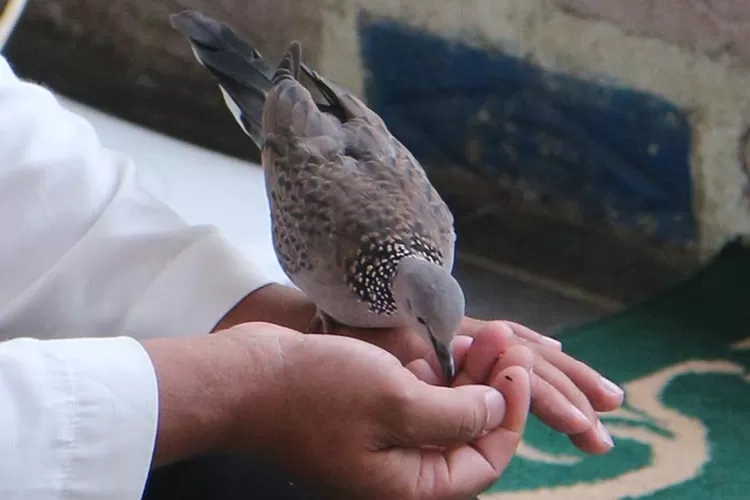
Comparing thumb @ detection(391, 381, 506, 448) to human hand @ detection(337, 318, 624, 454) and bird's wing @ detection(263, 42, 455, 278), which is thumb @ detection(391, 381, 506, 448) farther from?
bird's wing @ detection(263, 42, 455, 278)

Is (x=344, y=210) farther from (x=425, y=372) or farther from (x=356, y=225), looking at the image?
(x=425, y=372)

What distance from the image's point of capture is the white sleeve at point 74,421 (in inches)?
20.1

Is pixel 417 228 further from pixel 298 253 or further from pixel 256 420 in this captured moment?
pixel 256 420

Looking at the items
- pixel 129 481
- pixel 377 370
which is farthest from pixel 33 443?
pixel 377 370

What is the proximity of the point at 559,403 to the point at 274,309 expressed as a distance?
233 millimetres

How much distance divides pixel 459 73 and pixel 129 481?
1.10 m

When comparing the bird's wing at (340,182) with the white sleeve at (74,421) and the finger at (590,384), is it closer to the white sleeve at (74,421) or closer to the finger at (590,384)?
the finger at (590,384)

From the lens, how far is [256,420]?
61 centimetres

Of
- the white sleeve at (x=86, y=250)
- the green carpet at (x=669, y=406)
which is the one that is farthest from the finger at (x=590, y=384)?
the green carpet at (x=669, y=406)

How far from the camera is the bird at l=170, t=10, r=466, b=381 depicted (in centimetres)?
80

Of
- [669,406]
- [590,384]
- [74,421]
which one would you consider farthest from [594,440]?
[669,406]

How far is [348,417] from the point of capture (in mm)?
623

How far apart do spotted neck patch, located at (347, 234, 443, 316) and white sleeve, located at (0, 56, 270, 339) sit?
84 millimetres

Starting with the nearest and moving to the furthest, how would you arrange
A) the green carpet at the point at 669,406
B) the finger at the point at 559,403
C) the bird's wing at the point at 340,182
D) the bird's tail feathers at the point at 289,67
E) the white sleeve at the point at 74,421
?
1. the white sleeve at the point at 74,421
2. the finger at the point at 559,403
3. the bird's wing at the point at 340,182
4. the bird's tail feathers at the point at 289,67
5. the green carpet at the point at 669,406
